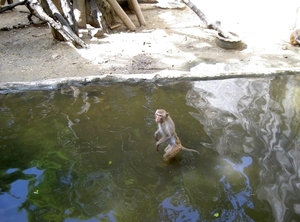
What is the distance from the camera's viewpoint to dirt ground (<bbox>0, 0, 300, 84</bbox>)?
22.6 ft

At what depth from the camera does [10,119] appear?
526 cm

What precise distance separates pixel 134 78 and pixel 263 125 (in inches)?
98.7

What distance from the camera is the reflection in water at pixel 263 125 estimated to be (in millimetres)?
3875

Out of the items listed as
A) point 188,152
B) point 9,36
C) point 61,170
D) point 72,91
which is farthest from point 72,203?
point 9,36

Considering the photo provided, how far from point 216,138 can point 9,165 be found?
2.90 meters

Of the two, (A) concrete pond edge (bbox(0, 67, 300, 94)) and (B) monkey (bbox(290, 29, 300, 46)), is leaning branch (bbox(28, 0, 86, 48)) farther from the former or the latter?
(B) monkey (bbox(290, 29, 300, 46))

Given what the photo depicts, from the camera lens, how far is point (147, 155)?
4.43 m

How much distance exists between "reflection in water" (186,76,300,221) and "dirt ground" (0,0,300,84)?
0.45m

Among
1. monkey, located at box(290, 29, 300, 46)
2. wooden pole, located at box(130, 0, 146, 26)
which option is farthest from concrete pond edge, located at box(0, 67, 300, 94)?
wooden pole, located at box(130, 0, 146, 26)

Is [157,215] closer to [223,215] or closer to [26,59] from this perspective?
[223,215]

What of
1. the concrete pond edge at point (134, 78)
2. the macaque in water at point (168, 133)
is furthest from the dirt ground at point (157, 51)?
the macaque in water at point (168, 133)

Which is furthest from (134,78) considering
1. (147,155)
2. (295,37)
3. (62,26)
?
(295,37)

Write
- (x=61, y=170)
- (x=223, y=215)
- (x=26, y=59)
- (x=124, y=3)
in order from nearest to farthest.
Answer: (x=223, y=215), (x=61, y=170), (x=26, y=59), (x=124, y=3)

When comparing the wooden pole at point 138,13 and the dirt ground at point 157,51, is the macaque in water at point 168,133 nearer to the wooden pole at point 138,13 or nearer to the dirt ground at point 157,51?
the dirt ground at point 157,51
